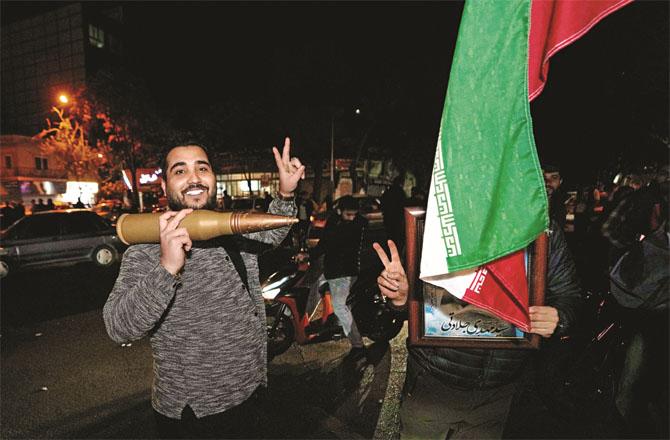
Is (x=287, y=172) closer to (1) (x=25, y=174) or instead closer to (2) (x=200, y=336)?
(2) (x=200, y=336)

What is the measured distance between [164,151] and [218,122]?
26.8 meters

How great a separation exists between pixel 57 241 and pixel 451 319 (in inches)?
478

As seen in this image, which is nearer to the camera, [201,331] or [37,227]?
[201,331]

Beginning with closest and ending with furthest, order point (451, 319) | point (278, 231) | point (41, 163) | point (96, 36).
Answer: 1. point (451, 319)
2. point (278, 231)
3. point (41, 163)
4. point (96, 36)

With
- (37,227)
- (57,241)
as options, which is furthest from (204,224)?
(37,227)

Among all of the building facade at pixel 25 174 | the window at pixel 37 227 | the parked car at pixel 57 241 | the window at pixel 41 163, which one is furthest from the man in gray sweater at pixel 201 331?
the window at pixel 41 163

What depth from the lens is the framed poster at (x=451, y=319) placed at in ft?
5.85

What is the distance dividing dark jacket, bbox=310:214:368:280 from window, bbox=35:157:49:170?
50420 millimetres

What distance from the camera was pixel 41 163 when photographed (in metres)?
44.2

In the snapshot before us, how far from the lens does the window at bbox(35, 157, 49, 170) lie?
43594 mm

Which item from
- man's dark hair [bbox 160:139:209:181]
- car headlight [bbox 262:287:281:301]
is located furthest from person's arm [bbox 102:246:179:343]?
car headlight [bbox 262:287:281:301]

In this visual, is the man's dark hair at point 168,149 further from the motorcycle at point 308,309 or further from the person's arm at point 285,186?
the motorcycle at point 308,309

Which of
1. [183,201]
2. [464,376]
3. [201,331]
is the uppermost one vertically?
[183,201]

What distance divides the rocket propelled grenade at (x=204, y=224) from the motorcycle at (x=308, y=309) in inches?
140
